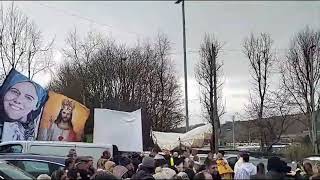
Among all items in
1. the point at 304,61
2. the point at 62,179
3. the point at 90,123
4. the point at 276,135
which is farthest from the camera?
the point at 276,135

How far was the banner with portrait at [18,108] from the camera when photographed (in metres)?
26.2

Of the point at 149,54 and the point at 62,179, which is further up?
the point at 149,54

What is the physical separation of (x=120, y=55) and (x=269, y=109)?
15.2m

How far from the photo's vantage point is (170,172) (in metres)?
11.1

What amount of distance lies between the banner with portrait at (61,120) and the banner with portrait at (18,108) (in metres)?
0.77

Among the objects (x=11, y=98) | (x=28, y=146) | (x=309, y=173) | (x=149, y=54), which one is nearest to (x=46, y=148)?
(x=28, y=146)

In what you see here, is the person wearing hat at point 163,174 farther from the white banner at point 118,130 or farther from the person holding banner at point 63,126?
the person holding banner at point 63,126

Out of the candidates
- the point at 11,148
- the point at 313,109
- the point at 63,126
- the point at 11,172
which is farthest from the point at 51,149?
the point at 313,109

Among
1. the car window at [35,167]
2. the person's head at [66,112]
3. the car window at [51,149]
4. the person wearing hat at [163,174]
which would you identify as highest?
the person's head at [66,112]

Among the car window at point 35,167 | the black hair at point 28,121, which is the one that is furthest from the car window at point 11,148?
the black hair at point 28,121

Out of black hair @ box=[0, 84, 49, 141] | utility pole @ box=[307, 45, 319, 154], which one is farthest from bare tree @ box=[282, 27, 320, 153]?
black hair @ box=[0, 84, 49, 141]

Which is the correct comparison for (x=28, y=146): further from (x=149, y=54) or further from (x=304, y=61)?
(x=149, y=54)

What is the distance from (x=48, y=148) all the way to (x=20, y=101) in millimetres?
8164

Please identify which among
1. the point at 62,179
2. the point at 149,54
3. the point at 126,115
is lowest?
the point at 62,179
